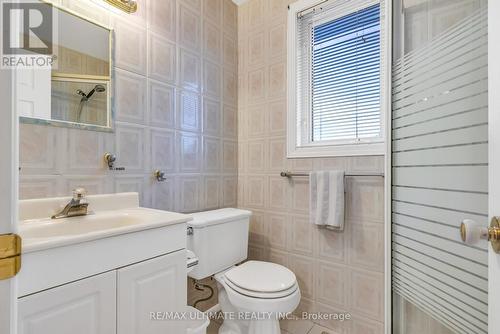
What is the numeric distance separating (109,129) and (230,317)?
50.2 inches

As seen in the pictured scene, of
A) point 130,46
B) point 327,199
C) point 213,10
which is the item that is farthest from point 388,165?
point 213,10

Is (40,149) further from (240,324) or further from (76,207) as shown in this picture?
(240,324)

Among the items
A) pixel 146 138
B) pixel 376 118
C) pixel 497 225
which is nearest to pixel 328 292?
pixel 376 118

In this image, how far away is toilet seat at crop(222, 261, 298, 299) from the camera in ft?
4.32

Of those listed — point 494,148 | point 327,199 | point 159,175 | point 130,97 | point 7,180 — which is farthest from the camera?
point 327,199

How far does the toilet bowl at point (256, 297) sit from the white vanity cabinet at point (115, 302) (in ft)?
1.14

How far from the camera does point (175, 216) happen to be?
110 cm

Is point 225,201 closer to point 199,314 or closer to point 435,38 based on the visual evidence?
point 199,314

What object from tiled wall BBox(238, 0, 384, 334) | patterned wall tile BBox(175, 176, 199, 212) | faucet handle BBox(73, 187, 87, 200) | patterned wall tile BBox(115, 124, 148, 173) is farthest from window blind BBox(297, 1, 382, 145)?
faucet handle BBox(73, 187, 87, 200)

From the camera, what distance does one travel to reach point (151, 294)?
3.23 feet

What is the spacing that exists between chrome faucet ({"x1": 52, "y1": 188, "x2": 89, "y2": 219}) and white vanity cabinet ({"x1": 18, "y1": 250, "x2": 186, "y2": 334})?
41cm

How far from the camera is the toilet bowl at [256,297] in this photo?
4.26ft

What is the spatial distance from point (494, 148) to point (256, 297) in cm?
113

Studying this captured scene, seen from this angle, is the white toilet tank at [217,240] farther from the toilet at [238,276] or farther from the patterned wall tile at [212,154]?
the patterned wall tile at [212,154]
